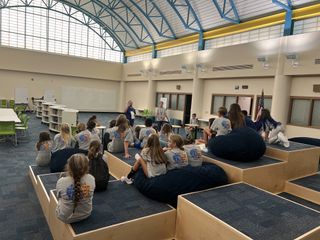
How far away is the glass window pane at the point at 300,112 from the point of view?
9641 mm

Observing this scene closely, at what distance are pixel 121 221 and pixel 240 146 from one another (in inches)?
98.1

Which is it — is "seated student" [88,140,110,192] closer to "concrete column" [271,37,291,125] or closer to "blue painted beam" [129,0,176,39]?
"concrete column" [271,37,291,125]

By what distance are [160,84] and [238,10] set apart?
7.47 meters

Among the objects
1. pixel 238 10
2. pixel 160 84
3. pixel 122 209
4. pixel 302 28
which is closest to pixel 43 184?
pixel 122 209

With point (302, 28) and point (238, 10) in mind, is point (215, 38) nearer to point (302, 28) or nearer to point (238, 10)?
point (238, 10)

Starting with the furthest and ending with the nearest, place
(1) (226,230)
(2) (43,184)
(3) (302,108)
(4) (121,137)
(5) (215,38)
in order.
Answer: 1. (5) (215,38)
2. (3) (302,108)
3. (4) (121,137)
4. (2) (43,184)
5. (1) (226,230)

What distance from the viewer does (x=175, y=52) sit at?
55.7ft

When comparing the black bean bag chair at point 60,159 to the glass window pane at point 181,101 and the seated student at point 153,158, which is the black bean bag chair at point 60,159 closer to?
the seated student at point 153,158

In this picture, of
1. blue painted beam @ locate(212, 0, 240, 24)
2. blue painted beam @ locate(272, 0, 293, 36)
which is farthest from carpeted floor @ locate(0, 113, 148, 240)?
blue painted beam @ locate(272, 0, 293, 36)

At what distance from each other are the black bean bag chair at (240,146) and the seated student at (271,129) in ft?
3.36

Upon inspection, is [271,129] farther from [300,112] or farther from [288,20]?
[288,20]

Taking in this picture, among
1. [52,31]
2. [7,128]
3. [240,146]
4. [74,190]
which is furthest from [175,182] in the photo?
[52,31]

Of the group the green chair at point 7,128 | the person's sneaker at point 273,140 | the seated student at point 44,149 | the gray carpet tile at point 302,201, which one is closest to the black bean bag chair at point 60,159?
the seated student at point 44,149

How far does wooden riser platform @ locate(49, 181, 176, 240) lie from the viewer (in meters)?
2.74
